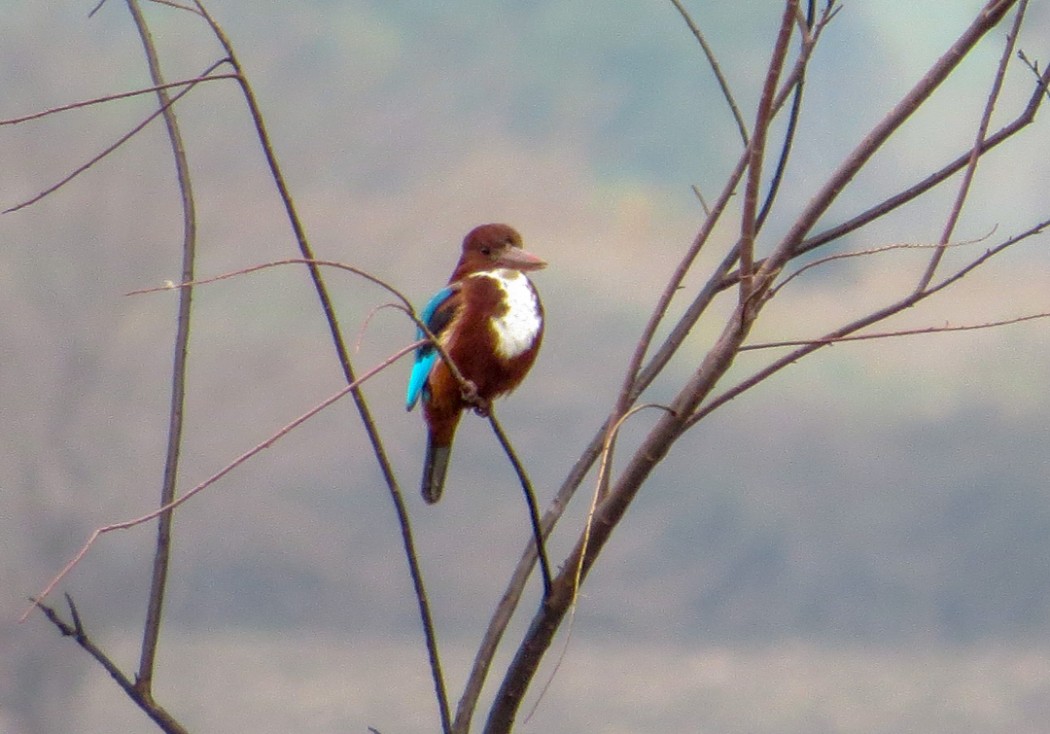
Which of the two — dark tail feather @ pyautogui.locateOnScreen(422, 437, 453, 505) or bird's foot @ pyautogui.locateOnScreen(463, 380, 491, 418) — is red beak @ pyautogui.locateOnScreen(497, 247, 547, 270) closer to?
bird's foot @ pyautogui.locateOnScreen(463, 380, 491, 418)

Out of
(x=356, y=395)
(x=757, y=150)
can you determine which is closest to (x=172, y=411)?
(x=356, y=395)

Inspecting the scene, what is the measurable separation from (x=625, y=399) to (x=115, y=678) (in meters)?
1.03

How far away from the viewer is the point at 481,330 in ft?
8.73

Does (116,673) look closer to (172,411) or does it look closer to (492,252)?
(172,411)

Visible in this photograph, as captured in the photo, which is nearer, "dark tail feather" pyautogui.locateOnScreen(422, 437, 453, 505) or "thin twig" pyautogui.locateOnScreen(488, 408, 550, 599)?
"thin twig" pyautogui.locateOnScreen(488, 408, 550, 599)

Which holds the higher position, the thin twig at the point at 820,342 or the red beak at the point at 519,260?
the red beak at the point at 519,260

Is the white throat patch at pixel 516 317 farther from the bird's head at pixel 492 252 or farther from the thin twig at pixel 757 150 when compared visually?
the thin twig at pixel 757 150

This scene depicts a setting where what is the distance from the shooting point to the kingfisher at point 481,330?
264 centimetres

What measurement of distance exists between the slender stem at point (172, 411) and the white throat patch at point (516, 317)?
60 cm

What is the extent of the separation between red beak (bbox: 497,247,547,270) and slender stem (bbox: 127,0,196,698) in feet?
1.99

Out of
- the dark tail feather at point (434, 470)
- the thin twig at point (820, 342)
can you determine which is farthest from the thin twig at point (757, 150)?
the dark tail feather at point (434, 470)

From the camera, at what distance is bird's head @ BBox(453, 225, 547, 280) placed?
2617 millimetres

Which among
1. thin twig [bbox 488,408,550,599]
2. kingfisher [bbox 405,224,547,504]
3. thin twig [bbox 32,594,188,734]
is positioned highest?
kingfisher [bbox 405,224,547,504]

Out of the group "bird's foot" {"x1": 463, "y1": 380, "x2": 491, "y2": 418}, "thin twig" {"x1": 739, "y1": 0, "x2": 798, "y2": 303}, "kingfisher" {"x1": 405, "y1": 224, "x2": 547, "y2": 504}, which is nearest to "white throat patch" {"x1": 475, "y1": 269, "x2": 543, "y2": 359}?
"kingfisher" {"x1": 405, "y1": 224, "x2": 547, "y2": 504}
